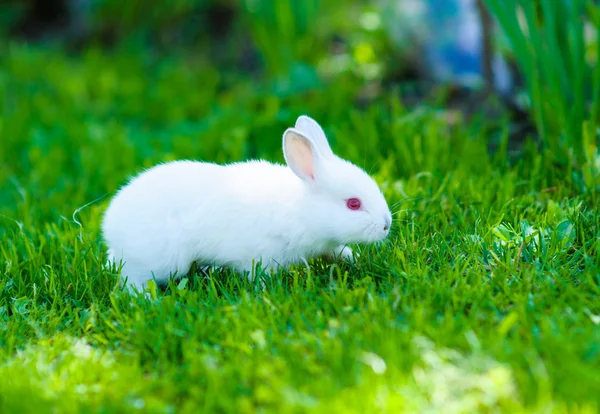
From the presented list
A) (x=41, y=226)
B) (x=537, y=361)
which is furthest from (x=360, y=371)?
(x=41, y=226)

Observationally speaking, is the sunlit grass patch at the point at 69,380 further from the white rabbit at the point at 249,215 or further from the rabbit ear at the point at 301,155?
the rabbit ear at the point at 301,155

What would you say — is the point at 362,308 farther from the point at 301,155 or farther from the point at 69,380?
the point at 69,380

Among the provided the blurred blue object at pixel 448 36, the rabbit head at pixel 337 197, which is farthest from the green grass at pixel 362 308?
the blurred blue object at pixel 448 36

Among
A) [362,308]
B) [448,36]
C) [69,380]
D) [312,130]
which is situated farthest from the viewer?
[448,36]

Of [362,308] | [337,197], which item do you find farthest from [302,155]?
[362,308]

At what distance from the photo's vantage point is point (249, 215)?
2.61 m

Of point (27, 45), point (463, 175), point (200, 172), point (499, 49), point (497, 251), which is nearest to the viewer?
point (497, 251)

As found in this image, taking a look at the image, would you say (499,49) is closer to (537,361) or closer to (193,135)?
(193,135)

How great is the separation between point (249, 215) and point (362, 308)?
555 mm

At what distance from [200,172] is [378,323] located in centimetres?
93

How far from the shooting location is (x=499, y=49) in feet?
16.1

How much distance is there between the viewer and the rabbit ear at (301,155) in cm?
256

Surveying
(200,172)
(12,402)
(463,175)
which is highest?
(200,172)

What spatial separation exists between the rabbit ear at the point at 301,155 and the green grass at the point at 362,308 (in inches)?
13.9
